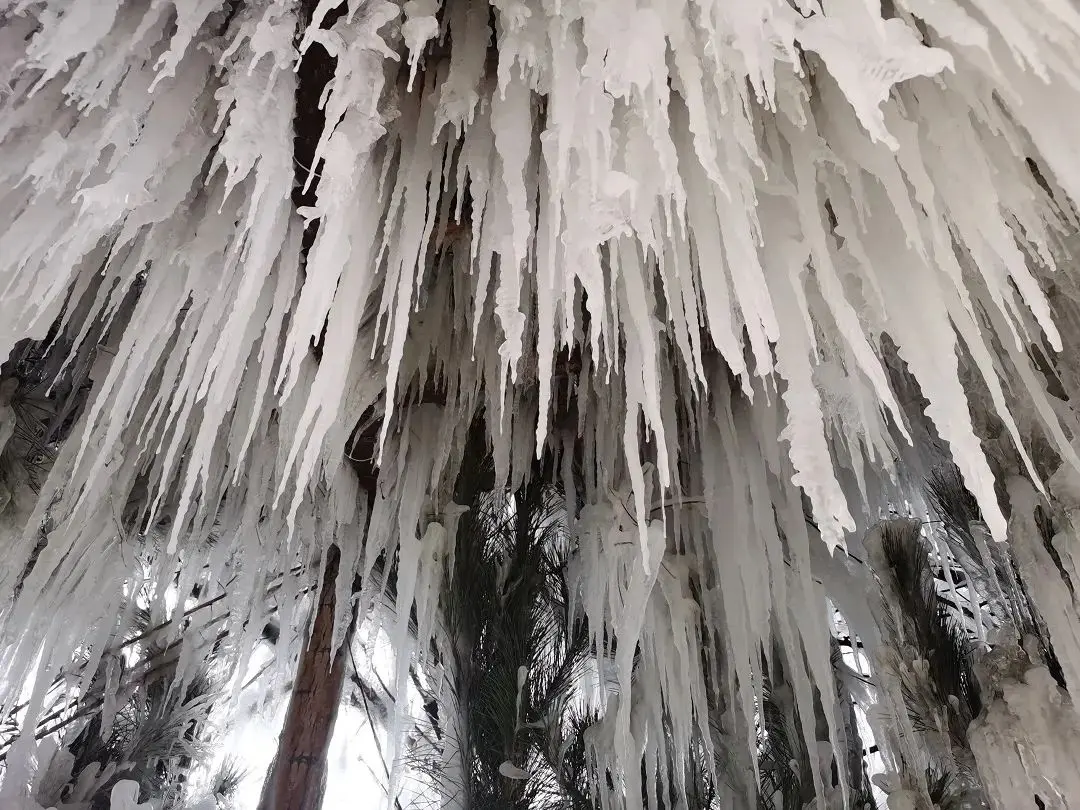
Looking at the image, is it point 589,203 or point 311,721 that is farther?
point 311,721

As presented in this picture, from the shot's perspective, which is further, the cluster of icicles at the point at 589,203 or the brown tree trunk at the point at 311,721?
the brown tree trunk at the point at 311,721

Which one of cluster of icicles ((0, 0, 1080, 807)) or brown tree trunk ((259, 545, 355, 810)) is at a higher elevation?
cluster of icicles ((0, 0, 1080, 807))

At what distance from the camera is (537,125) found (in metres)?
1.45

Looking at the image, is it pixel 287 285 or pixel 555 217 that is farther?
pixel 287 285

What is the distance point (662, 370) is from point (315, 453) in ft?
3.57

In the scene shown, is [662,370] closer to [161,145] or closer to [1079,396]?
[1079,396]

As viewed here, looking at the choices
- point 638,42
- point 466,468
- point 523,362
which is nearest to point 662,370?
point 523,362

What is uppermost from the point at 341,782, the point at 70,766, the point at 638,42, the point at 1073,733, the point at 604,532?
the point at 638,42

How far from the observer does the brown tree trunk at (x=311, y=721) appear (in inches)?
85.1

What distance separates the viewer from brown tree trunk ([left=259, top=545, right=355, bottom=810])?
85.1 inches

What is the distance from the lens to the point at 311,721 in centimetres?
227

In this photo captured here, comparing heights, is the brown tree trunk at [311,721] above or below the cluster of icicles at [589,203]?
below

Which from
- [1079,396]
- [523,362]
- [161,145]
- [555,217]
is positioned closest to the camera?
[555,217]

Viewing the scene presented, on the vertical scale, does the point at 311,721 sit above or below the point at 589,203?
below
